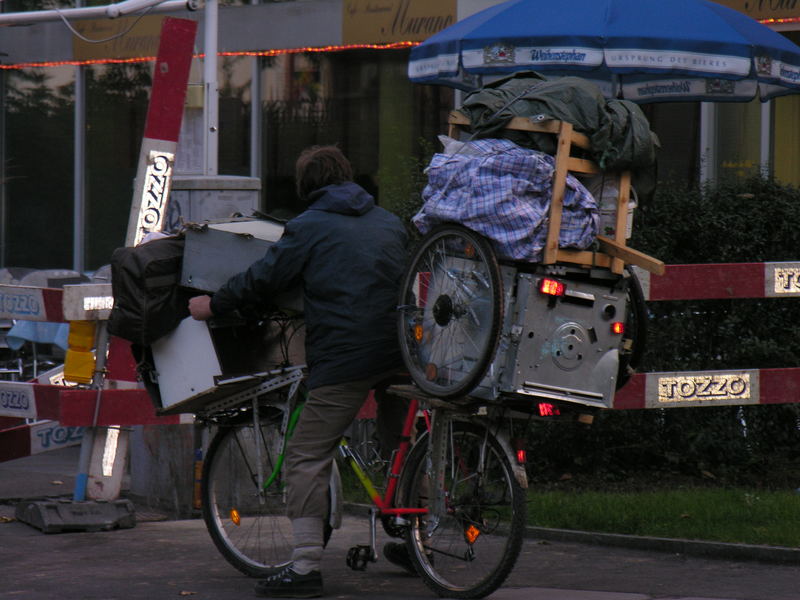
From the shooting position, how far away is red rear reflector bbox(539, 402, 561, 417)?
5.60m

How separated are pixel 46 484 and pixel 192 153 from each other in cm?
380

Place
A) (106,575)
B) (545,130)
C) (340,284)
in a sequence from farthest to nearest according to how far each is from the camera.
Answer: (106,575)
(340,284)
(545,130)

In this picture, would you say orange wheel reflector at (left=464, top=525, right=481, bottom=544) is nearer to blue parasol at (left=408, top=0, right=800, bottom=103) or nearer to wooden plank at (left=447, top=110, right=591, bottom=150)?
wooden plank at (left=447, top=110, right=591, bottom=150)

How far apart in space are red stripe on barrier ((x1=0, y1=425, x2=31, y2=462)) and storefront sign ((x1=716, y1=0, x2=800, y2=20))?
7354mm

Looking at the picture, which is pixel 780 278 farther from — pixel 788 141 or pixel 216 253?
pixel 788 141

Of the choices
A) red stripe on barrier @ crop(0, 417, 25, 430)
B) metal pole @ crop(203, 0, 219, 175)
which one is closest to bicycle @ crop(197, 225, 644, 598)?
red stripe on barrier @ crop(0, 417, 25, 430)

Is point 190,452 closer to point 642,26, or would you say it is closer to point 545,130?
point 545,130

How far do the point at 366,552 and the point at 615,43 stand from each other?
4.54 meters

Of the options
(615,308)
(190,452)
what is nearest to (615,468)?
(190,452)

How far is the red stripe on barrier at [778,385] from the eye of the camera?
7.79 meters

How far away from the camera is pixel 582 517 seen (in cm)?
753

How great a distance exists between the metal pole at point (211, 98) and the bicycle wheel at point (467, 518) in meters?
3.67

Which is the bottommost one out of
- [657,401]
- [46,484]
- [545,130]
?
[46,484]

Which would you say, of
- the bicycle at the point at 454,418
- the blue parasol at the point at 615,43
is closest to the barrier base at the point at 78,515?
the bicycle at the point at 454,418
